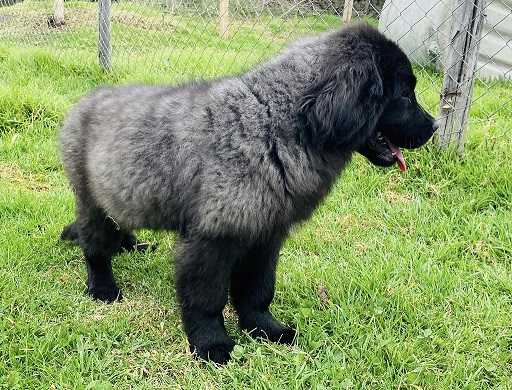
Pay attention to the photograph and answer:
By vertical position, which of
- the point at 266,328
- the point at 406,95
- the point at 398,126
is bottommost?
the point at 266,328

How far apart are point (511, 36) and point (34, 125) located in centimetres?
544

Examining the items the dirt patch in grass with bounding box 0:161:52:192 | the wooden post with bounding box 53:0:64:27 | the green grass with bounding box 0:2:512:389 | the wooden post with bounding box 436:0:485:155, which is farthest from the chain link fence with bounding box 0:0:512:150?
the dirt patch in grass with bounding box 0:161:52:192

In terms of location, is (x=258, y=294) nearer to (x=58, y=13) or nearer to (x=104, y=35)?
(x=104, y=35)

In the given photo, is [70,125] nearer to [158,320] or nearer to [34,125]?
[158,320]

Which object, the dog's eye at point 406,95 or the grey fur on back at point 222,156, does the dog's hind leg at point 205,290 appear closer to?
the grey fur on back at point 222,156

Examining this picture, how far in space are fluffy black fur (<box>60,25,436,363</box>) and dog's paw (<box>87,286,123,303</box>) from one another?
0.48 meters

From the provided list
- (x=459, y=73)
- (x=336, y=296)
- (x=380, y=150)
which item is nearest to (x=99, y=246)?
(x=336, y=296)

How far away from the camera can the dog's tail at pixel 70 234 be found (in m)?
3.52

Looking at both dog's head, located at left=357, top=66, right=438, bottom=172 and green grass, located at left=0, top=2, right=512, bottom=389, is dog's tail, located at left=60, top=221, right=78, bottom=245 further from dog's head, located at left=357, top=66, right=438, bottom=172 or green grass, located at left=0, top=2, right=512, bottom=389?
dog's head, located at left=357, top=66, right=438, bottom=172

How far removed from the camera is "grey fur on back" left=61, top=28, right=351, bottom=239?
2447 mm

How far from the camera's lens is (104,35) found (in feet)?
21.5

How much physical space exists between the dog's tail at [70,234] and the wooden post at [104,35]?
11.7ft


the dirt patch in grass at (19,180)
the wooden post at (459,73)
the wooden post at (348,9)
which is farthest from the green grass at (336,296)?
the wooden post at (348,9)

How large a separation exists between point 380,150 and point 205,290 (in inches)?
42.7
